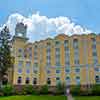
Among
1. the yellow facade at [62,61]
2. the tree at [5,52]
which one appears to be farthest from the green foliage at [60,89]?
the yellow facade at [62,61]

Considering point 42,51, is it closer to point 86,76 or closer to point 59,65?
point 59,65

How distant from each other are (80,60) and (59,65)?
8488mm

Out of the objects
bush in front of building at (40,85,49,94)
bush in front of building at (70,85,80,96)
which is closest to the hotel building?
bush in front of building at (40,85,49,94)

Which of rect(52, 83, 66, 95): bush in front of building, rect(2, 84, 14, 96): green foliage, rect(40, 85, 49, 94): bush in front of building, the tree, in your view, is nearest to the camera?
rect(52, 83, 66, 95): bush in front of building

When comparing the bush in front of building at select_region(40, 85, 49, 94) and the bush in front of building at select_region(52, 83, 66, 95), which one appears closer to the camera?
the bush in front of building at select_region(52, 83, 66, 95)

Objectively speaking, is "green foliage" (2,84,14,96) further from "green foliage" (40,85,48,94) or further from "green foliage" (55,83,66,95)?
"green foliage" (55,83,66,95)

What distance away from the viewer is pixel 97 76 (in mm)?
85562

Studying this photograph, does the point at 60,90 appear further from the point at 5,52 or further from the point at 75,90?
the point at 5,52

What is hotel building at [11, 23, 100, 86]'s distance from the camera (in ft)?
277

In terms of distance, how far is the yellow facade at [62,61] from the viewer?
84.8 m

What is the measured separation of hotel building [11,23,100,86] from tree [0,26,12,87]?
1678 centimetres

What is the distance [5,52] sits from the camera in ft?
203

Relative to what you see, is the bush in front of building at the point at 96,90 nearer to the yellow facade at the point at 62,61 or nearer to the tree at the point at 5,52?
the tree at the point at 5,52

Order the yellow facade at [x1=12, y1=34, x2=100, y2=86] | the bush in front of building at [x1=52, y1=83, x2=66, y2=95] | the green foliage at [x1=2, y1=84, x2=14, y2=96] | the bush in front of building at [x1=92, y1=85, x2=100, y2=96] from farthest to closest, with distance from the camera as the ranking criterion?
1. the yellow facade at [x1=12, y1=34, x2=100, y2=86]
2. the green foliage at [x1=2, y1=84, x2=14, y2=96]
3. the bush in front of building at [x1=52, y1=83, x2=66, y2=95]
4. the bush in front of building at [x1=92, y1=85, x2=100, y2=96]
